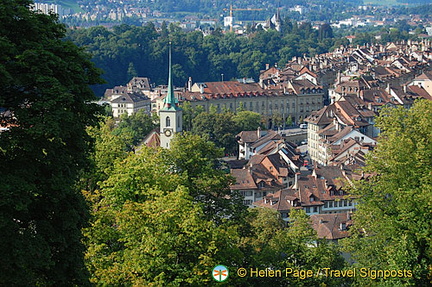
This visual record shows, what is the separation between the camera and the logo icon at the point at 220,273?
20.7 metres

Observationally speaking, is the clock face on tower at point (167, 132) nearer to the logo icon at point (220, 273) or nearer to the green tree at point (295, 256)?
the green tree at point (295, 256)

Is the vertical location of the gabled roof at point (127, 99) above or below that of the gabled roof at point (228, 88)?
below

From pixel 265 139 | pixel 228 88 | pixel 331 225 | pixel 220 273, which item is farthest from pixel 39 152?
pixel 228 88

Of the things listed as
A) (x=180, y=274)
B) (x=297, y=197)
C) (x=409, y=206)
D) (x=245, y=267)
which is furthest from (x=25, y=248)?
(x=297, y=197)

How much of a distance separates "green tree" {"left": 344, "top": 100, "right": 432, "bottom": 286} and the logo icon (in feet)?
17.0

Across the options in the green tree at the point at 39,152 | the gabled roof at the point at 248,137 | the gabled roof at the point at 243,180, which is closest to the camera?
the green tree at the point at 39,152

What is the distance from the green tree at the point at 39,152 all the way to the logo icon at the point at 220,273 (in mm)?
4781

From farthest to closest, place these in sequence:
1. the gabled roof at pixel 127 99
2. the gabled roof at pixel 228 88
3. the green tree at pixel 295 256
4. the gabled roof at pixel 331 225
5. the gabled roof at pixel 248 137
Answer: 1. the gabled roof at pixel 127 99
2. the gabled roof at pixel 228 88
3. the gabled roof at pixel 248 137
4. the gabled roof at pixel 331 225
5. the green tree at pixel 295 256

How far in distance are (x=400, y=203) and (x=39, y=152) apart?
12.1 meters

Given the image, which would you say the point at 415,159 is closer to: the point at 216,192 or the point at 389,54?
the point at 216,192

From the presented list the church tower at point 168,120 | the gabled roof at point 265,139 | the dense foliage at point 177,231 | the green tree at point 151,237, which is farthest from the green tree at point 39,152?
the gabled roof at point 265,139

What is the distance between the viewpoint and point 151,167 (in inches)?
1032

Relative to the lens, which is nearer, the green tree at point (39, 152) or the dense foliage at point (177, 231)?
the green tree at point (39, 152)

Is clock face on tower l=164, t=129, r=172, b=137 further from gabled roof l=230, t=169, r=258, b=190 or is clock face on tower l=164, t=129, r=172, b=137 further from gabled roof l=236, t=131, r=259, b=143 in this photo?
gabled roof l=236, t=131, r=259, b=143
